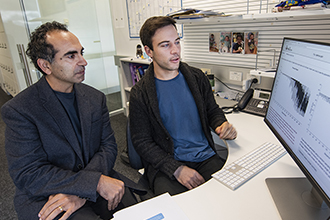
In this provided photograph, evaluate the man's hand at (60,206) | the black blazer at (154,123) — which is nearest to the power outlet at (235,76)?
the black blazer at (154,123)

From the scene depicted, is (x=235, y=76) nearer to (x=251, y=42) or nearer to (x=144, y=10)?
(x=251, y=42)

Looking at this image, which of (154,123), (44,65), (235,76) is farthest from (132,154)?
(235,76)

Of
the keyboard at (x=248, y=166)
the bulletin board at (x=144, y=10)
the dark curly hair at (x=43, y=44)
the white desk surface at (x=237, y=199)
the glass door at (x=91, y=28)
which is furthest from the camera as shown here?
the glass door at (x=91, y=28)

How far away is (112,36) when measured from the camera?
3648mm

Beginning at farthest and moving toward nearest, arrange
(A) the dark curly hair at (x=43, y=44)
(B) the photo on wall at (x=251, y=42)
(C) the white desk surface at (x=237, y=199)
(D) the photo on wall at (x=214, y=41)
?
(D) the photo on wall at (x=214, y=41) < (B) the photo on wall at (x=251, y=42) < (A) the dark curly hair at (x=43, y=44) < (C) the white desk surface at (x=237, y=199)

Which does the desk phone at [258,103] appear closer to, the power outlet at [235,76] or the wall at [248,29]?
the wall at [248,29]

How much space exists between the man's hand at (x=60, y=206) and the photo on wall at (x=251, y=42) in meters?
1.75

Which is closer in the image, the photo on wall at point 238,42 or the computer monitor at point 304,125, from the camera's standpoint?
the computer monitor at point 304,125

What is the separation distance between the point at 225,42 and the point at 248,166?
4.74 ft

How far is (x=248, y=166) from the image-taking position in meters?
0.97

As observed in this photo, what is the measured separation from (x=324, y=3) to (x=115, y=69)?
10.1 ft

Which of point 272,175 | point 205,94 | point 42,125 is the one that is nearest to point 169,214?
point 272,175

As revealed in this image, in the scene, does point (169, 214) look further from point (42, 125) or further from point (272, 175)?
point (42, 125)

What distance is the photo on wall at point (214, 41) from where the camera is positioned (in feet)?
7.04
